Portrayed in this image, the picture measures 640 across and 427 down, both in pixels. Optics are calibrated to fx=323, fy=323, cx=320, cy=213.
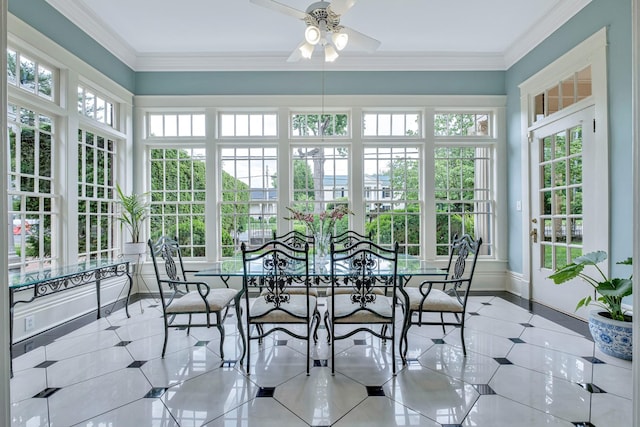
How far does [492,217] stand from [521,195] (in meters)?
0.53

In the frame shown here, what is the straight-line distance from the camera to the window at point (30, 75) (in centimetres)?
283

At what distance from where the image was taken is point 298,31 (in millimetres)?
3883

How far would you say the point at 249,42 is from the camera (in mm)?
4090

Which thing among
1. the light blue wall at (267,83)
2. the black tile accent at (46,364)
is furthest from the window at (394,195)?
the black tile accent at (46,364)

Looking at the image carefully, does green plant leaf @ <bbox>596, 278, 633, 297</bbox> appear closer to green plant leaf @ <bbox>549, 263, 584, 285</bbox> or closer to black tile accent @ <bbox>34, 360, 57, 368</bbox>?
green plant leaf @ <bbox>549, 263, 584, 285</bbox>

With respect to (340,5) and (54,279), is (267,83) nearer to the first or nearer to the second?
(340,5)

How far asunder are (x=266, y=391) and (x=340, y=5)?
8.95 ft

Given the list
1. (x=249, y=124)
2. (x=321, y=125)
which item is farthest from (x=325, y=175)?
(x=249, y=124)

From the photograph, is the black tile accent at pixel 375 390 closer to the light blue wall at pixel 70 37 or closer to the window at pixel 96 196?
the window at pixel 96 196

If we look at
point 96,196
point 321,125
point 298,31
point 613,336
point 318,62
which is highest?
point 298,31

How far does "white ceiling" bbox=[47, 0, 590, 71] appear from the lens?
3.38 m

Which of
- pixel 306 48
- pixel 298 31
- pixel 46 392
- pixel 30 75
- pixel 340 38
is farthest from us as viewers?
pixel 298 31

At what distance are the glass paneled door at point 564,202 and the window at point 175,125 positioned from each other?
4.41 meters

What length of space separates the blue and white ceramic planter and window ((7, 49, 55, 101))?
17.0ft
